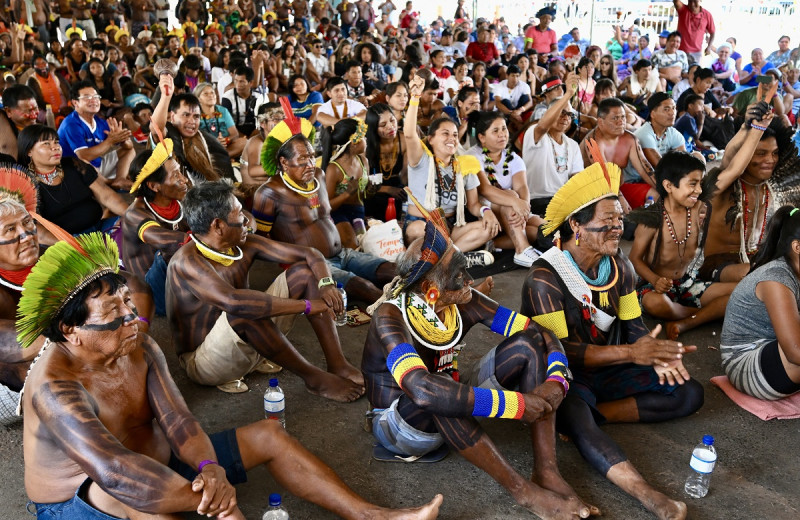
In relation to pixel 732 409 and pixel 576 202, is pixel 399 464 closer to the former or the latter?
pixel 576 202

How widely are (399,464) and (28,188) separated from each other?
2.33 metres

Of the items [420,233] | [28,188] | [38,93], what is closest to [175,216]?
[28,188]

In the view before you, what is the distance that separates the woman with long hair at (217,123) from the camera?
7445 mm

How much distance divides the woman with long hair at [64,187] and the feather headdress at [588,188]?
3.05 metres

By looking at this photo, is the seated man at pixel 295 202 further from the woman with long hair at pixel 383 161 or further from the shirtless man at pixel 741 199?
the shirtless man at pixel 741 199

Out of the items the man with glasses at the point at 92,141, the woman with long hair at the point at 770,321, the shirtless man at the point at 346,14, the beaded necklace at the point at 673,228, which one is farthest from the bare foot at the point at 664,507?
the shirtless man at the point at 346,14

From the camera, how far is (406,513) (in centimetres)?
278

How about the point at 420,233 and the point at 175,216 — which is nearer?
the point at 175,216

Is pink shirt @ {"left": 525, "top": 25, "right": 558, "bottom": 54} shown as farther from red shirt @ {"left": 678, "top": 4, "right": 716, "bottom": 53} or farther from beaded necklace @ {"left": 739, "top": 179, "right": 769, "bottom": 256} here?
beaded necklace @ {"left": 739, "top": 179, "right": 769, "bottom": 256}

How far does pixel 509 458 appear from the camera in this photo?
3.38m

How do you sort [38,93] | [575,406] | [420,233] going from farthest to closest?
[38,93], [420,233], [575,406]

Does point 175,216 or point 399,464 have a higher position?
point 175,216

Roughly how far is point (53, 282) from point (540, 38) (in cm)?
1319

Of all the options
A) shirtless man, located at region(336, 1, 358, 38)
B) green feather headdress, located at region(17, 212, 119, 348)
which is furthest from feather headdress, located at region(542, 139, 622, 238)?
shirtless man, located at region(336, 1, 358, 38)
